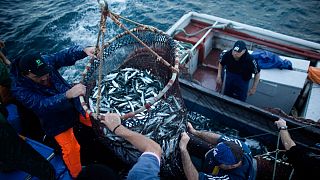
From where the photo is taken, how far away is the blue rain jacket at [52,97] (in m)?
3.65

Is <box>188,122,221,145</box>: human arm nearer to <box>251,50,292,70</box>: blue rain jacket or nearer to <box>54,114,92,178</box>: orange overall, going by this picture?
<box>54,114,92,178</box>: orange overall

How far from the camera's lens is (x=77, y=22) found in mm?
11836

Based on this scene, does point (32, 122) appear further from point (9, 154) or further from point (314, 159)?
point (314, 159)

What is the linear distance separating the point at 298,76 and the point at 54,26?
10.1 m

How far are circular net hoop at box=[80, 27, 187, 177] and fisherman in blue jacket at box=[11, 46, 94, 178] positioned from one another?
347 millimetres

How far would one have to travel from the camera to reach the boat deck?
742cm

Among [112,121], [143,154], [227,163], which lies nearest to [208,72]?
[227,163]

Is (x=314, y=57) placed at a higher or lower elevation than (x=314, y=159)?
higher

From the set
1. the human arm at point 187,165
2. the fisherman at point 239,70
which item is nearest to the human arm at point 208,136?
the human arm at point 187,165

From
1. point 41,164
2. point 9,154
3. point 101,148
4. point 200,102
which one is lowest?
point 101,148

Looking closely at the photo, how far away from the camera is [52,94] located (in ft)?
12.9

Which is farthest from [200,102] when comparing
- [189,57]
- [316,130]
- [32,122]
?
[32,122]

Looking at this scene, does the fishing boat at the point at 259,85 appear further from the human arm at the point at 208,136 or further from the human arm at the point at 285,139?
the human arm at the point at 208,136

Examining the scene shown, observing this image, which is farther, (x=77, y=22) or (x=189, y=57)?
(x=77, y=22)
